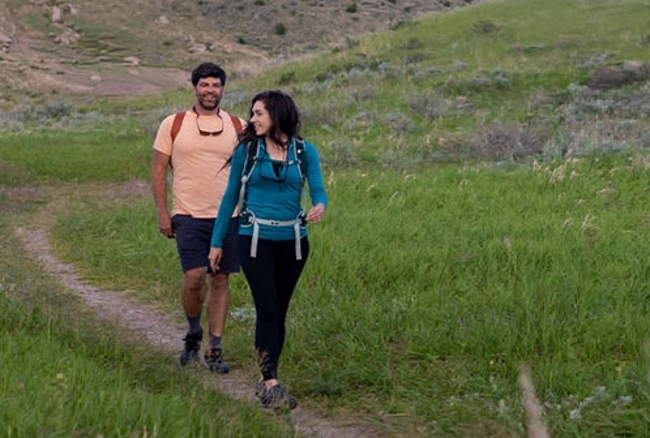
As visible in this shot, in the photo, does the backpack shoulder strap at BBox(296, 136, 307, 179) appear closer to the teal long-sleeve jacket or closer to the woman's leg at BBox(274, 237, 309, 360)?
the teal long-sleeve jacket

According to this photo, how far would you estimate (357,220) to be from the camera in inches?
377

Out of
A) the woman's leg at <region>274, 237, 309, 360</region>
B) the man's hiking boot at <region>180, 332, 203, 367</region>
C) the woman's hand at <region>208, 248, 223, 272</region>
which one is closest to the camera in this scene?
the woman's leg at <region>274, 237, 309, 360</region>

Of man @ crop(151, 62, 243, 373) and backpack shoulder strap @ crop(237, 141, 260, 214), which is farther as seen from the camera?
man @ crop(151, 62, 243, 373)

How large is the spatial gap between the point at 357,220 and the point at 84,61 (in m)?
43.5

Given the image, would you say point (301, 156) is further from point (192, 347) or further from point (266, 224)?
point (192, 347)

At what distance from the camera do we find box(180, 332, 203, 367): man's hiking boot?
6363 millimetres

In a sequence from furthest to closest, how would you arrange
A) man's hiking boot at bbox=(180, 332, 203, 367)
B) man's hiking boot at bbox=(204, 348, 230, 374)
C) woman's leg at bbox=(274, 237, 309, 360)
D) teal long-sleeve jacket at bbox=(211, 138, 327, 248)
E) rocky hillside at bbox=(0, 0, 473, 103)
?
1. rocky hillside at bbox=(0, 0, 473, 103)
2. man's hiking boot at bbox=(180, 332, 203, 367)
3. man's hiking boot at bbox=(204, 348, 230, 374)
4. woman's leg at bbox=(274, 237, 309, 360)
5. teal long-sleeve jacket at bbox=(211, 138, 327, 248)

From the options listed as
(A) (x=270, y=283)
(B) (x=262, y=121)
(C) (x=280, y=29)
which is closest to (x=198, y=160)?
(B) (x=262, y=121)

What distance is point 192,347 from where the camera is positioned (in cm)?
641

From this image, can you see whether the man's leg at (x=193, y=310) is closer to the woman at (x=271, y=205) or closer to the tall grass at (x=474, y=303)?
the tall grass at (x=474, y=303)

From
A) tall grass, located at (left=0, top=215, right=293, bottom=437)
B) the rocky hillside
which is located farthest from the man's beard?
the rocky hillside

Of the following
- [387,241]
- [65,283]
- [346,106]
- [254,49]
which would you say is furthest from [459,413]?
[254,49]

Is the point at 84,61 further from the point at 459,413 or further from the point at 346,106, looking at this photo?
the point at 459,413

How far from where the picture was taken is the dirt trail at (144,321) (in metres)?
5.19
